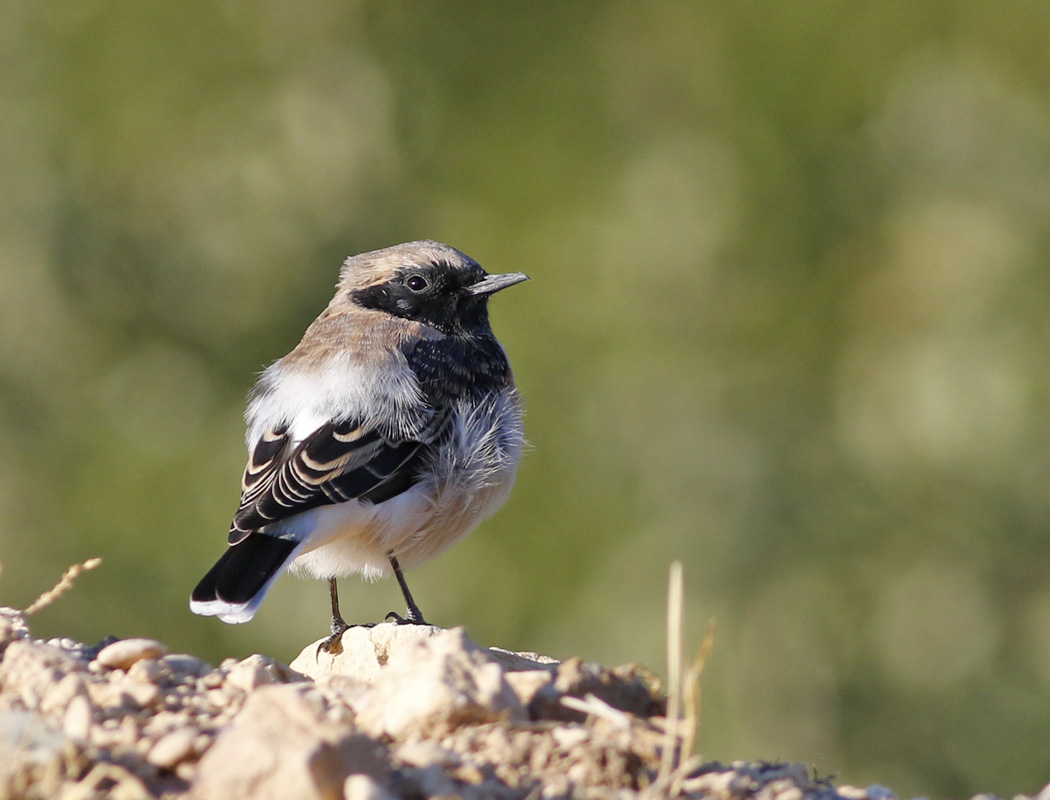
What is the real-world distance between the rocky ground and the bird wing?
1716 millimetres

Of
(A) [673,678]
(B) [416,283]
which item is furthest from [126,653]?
(B) [416,283]

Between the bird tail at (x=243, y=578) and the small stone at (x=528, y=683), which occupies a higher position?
the bird tail at (x=243, y=578)

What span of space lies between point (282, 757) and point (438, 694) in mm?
500

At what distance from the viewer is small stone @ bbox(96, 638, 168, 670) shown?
3453 mm

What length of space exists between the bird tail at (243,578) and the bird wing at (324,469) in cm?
9

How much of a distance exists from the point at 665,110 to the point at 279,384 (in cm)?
888

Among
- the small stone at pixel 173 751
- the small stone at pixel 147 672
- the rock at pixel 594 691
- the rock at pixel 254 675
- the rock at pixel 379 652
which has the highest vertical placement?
the rock at pixel 379 652

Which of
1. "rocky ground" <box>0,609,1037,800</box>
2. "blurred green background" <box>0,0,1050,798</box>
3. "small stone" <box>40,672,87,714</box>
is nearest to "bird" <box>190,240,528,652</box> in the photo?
"rocky ground" <box>0,609,1037,800</box>

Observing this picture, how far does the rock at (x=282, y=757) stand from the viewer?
241 centimetres

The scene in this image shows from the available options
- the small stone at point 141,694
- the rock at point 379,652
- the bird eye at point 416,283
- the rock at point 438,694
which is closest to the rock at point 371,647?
the rock at point 379,652

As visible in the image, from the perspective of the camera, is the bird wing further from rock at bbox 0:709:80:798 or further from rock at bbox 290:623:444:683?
rock at bbox 0:709:80:798

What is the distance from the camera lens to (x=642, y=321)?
12.8 metres

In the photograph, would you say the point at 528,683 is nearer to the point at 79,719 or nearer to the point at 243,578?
the point at 79,719

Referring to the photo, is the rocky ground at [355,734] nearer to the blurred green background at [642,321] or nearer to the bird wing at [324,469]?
the bird wing at [324,469]
